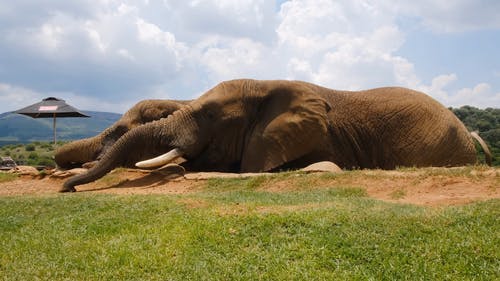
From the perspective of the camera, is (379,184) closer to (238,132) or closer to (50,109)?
(238,132)

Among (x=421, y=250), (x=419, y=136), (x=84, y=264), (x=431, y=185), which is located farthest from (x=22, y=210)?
(x=419, y=136)

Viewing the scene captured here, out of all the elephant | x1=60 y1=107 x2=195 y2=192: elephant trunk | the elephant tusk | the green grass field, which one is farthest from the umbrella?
the green grass field

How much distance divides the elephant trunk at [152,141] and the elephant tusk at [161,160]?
0.55ft

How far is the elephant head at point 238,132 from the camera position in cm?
1253

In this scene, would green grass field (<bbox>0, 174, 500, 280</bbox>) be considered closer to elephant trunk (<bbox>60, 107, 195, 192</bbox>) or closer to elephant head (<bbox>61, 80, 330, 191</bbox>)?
elephant head (<bbox>61, 80, 330, 191</bbox>)

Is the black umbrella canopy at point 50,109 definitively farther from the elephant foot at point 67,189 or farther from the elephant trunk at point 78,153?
the elephant foot at point 67,189

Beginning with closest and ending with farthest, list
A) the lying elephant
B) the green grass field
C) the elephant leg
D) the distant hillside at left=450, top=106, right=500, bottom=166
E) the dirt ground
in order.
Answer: the green grass field, the dirt ground, the elephant leg, the lying elephant, the distant hillside at left=450, top=106, right=500, bottom=166

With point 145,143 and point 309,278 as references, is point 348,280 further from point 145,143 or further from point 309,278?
point 145,143

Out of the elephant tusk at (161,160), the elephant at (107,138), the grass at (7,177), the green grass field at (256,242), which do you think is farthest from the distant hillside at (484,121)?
the green grass field at (256,242)

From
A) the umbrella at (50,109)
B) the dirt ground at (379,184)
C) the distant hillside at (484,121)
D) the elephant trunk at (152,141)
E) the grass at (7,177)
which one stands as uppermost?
the distant hillside at (484,121)

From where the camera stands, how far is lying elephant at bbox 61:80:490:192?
12.6 metres

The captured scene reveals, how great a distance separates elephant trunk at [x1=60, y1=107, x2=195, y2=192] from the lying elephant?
2 cm

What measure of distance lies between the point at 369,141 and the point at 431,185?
4168mm

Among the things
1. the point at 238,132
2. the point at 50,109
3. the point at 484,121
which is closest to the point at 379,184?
the point at 238,132
